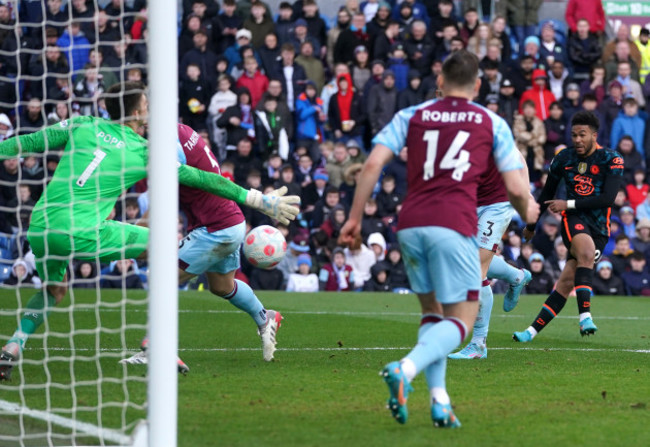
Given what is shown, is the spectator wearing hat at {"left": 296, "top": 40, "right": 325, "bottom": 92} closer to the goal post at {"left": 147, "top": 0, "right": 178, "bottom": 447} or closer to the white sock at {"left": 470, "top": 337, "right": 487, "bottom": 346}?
the white sock at {"left": 470, "top": 337, "right": 487, "bottom": 346}

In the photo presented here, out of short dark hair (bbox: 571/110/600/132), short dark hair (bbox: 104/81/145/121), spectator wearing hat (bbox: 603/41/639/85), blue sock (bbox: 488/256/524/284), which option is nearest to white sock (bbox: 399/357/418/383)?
short dark hair (bbox: 104/81/145/121)

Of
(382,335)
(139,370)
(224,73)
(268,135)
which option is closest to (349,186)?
(268,135)

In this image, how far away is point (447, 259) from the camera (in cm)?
623

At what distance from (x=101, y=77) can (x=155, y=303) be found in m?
11.6

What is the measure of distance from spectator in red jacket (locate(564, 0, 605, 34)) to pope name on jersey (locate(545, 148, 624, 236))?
1155 cm

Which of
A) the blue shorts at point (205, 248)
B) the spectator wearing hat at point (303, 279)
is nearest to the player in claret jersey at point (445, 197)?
the blue shorts at point (205, 248)

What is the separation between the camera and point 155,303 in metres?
5.57

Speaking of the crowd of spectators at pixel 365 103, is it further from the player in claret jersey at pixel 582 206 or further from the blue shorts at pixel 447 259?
the blue shorts at pixel 447 259

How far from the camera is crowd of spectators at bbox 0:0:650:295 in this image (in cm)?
1956

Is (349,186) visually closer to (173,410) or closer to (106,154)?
(106,154)

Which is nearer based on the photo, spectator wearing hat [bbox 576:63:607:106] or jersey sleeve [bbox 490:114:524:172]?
jersey sleeve [bbox 490:114:524:172]

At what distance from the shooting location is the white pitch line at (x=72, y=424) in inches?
229

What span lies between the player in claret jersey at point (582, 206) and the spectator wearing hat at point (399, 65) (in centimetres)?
947

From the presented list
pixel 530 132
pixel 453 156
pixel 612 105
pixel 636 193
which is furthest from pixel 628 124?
pixel 453 156
